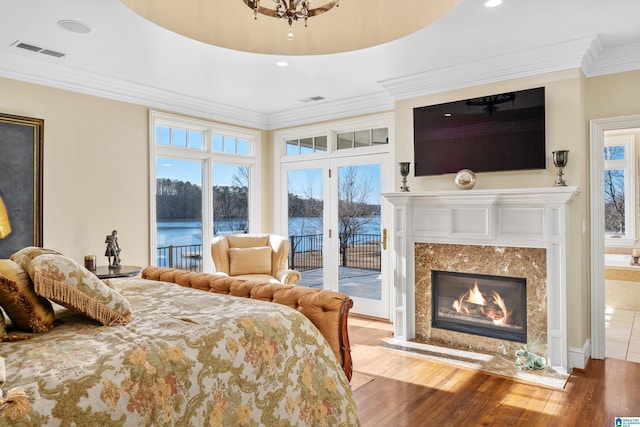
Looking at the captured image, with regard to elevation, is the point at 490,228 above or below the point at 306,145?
below

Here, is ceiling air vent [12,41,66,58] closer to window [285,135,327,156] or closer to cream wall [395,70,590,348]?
window [285,135,327,156]

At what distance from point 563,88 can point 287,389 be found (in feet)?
11.2

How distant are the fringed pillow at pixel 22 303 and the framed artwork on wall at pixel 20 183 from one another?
2.46 metres

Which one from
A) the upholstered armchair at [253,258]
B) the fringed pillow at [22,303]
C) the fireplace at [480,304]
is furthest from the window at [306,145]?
the fringed pillow at [22,303]

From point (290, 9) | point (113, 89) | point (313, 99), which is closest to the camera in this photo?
point (290, 9)

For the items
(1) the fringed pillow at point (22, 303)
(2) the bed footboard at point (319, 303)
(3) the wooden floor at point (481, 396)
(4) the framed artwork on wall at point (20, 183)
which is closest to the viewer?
(1) the fringed pillow at point (22, 303)

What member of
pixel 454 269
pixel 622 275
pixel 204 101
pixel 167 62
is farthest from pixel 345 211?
pixel 622 275

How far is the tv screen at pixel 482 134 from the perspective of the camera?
3.79 metres

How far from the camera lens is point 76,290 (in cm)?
173

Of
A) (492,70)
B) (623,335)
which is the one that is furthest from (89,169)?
(623,335)

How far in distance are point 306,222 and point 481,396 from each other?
3454mm

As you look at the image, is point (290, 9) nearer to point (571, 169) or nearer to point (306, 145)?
point (571, 169)

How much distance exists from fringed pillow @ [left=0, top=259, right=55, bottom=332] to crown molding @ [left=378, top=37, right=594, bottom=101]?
3754 mm

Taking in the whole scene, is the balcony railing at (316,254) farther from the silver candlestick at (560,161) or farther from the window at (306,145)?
the silver candlestick at (560,161)
